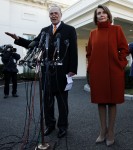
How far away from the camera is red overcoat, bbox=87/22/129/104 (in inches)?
139

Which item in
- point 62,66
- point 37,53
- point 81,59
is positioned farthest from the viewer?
point 81,59

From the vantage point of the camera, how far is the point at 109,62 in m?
3.54

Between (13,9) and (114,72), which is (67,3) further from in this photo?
(114,72)

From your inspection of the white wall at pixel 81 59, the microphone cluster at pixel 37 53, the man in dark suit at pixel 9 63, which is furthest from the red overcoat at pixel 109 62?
the white wall at pixel 81 59

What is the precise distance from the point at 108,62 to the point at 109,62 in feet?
0.04

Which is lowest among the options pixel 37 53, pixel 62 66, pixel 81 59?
pixel 62 66

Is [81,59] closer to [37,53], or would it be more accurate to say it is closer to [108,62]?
[108,62]

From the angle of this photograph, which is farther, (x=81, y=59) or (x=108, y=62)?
(x=81, y=59)

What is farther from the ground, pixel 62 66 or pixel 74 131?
pixel 62 66

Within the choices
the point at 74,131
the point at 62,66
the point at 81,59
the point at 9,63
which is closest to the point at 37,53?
the point at 62,66

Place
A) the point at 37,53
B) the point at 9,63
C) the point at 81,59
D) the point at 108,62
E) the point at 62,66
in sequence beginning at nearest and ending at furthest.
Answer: the point at 37,53
the point at 108,62
the point at 62,66
the point at 9,63
the point at 81,59

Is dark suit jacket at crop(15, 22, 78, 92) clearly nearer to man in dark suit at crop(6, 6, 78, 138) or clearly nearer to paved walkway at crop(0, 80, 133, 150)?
man in dark suit at crop(6, 6, 78, 138)

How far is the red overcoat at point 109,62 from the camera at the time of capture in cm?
353

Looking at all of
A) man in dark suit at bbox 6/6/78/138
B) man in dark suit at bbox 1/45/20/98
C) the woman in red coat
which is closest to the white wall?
man in dark suit at bbox 1/45/20/98
